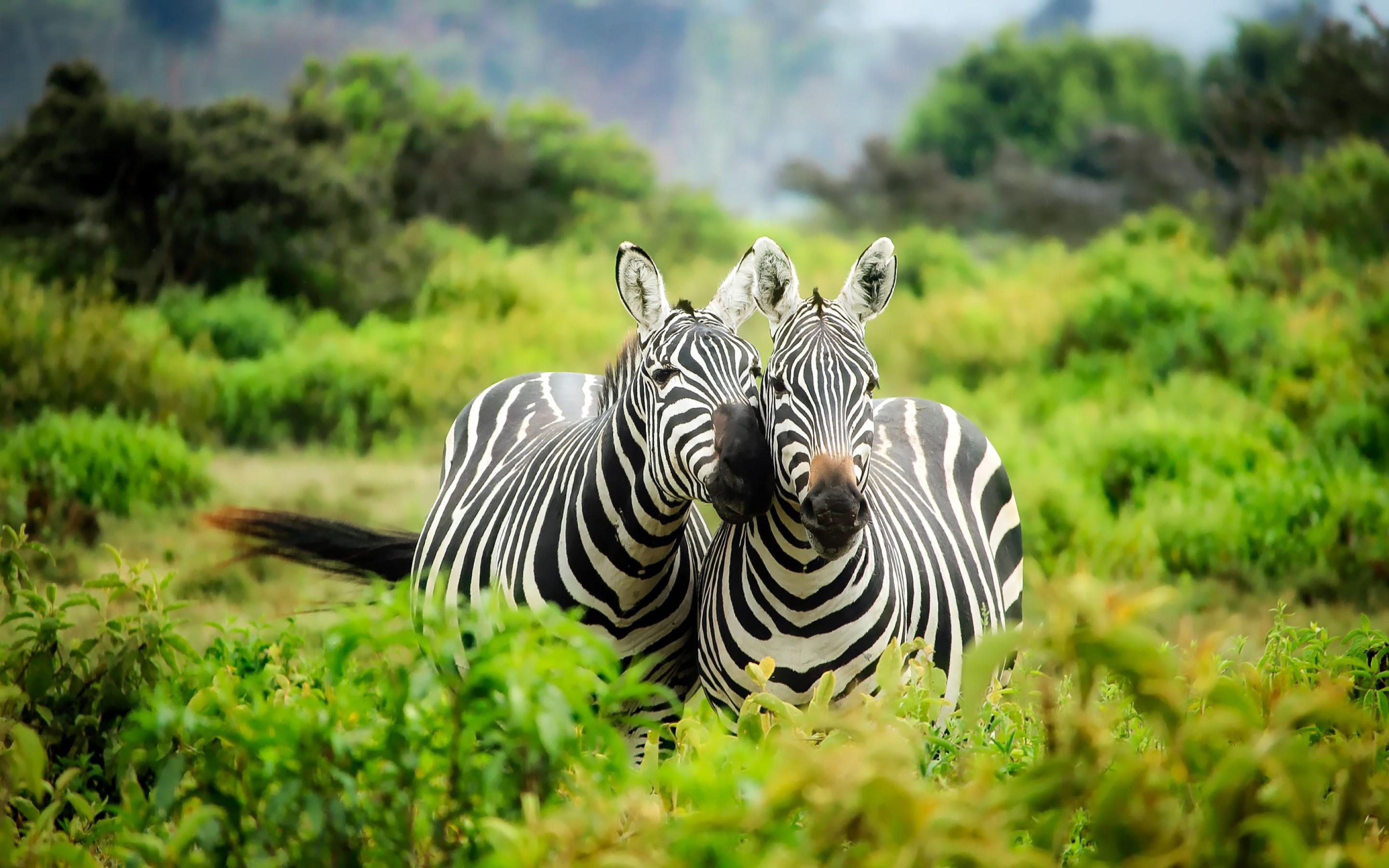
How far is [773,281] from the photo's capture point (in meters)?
2.98

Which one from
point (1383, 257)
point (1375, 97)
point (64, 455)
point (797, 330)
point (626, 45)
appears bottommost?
point (64, 455)

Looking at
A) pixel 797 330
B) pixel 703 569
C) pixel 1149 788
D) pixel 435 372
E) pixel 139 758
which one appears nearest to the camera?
pixel 1149 788

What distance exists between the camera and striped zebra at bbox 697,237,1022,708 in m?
2.57

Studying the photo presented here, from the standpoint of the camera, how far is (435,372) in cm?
1029

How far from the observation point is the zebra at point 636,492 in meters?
2.68

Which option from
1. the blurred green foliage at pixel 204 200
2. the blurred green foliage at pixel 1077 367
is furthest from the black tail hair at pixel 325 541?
the blurred green foliage at pixel 204 200

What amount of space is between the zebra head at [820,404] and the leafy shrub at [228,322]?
863 centimetres

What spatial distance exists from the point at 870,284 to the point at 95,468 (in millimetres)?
5623

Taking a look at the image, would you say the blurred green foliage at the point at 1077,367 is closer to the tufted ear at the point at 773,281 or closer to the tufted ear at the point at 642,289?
the tufted ear at the point at 773,281

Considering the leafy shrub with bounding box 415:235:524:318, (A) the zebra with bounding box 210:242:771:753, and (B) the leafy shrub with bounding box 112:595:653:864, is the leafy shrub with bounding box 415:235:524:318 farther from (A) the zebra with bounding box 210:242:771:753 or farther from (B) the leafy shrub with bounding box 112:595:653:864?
(B) the leafy shrub with bounding box 112:595:653:864

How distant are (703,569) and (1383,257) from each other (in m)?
11.0

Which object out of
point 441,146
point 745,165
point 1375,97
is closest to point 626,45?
point 745,165

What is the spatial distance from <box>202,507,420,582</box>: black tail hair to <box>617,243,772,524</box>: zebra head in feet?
5.69

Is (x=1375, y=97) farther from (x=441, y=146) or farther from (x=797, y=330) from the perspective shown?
(x=797, y=330)
